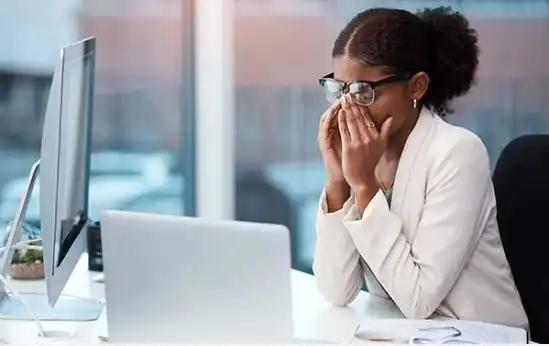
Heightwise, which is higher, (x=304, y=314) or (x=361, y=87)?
(x=361, y=87)

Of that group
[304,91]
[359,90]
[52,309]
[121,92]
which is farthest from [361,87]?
[121,92]

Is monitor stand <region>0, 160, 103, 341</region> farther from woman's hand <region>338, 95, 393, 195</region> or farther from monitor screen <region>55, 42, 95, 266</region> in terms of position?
woman's hand <region>338, 95, 393, 195</region>

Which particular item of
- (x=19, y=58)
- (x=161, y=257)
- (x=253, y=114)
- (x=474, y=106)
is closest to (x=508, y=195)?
(x=161, y=257)

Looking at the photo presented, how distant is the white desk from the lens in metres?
1.29

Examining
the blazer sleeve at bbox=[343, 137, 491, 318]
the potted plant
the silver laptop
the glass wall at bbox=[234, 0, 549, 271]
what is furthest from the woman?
the glass wall at bbox=[234, 0, 549, 271]

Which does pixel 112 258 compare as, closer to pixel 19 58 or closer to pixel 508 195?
pixel 508 195

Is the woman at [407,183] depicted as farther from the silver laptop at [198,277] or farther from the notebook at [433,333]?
the silver laptop at [198,277]

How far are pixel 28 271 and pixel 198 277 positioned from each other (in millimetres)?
769

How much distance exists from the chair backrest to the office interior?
1120mm

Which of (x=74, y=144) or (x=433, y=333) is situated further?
(x=74, y=144)

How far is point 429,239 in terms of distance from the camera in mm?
1369

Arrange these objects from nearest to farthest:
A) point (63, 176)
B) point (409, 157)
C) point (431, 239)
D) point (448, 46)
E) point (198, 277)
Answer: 1. point (198, 277)
2. point (63, 176)
3. point (431, 239)
4. point (409, 157)
5. point (448, 46)

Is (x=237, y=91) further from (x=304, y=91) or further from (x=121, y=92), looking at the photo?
(x=121, y=92)

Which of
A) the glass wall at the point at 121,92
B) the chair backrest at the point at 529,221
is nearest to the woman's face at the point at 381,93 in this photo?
the chair backrest at the point at 529,221
